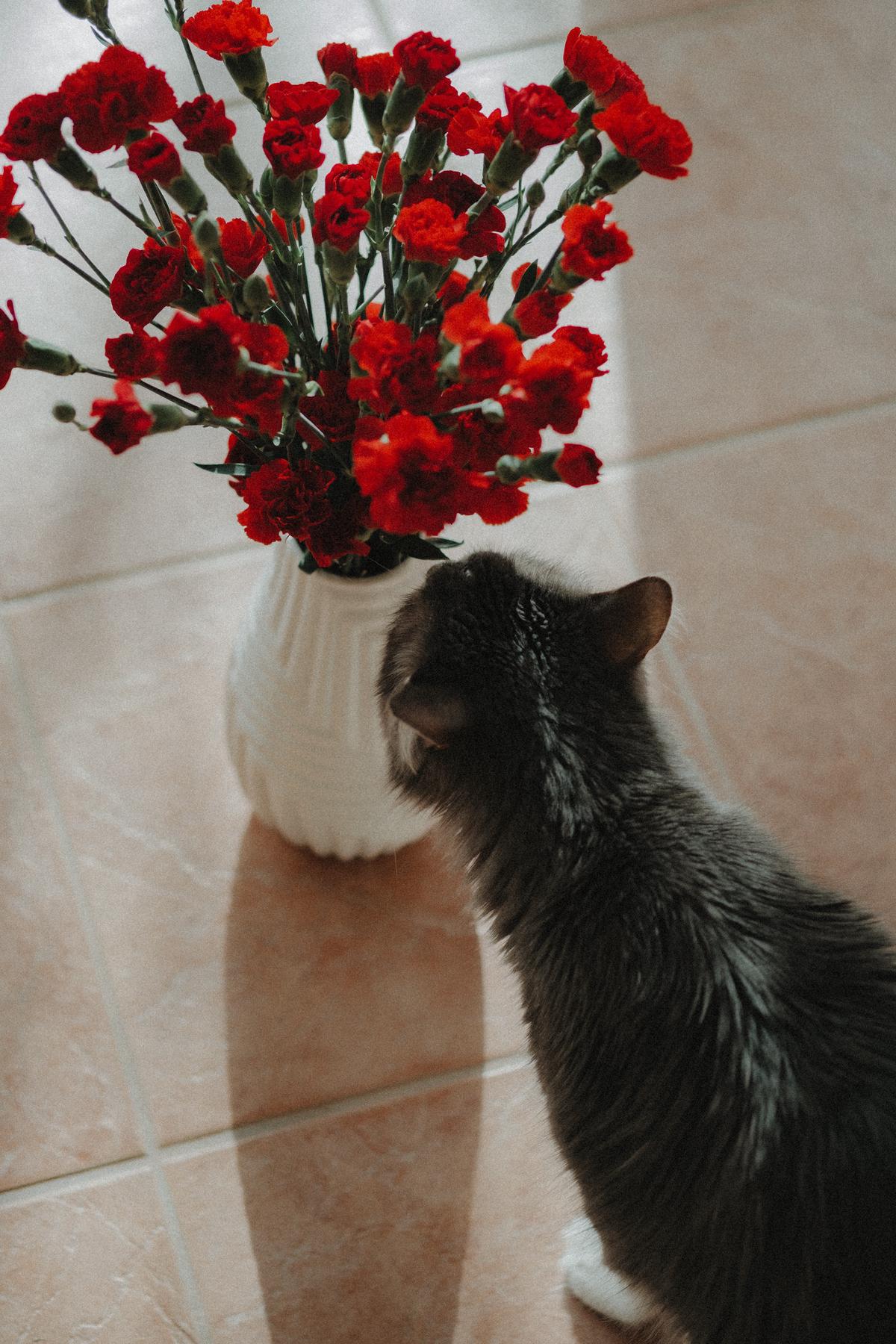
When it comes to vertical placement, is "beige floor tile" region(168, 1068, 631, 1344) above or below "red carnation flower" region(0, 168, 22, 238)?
below

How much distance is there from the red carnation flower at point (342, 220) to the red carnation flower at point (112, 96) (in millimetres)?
109

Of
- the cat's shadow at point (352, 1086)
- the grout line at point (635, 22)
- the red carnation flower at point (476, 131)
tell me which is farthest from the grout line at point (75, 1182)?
the grout line at point (635, 22)

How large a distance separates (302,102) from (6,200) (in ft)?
0.61

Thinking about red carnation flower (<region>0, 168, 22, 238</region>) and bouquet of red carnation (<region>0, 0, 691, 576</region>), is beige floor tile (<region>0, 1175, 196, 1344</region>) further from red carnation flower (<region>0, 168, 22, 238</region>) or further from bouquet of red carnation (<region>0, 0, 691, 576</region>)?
red carnation flower (<region>0, 168, 22, 238</region>)

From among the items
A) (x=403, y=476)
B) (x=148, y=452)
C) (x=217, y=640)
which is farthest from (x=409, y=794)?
(x=148, y=452)

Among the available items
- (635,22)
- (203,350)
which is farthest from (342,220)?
(635,22)

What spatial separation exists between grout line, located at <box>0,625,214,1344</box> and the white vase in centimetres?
24

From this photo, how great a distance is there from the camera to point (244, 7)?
Answer: 2.35ft

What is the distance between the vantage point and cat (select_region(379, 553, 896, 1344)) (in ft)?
2.50

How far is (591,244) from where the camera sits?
2.33ft

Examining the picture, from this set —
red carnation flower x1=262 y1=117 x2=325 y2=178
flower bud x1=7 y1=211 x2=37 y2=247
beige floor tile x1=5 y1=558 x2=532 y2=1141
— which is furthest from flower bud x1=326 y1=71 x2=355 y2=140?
beige floor tile x1=5 y1=558 x2=532 y2=1141

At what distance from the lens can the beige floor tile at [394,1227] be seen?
1.14 m

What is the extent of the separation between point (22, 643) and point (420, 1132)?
73 cm

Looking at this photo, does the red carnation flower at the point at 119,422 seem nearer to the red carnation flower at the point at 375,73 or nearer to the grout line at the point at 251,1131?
the red carnation flower at the point at 375,73
